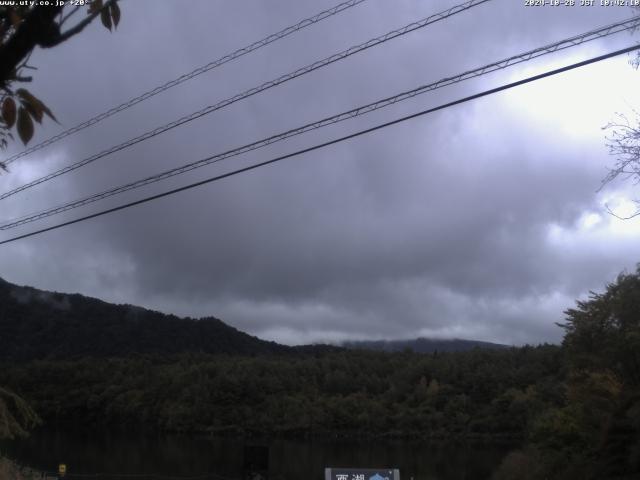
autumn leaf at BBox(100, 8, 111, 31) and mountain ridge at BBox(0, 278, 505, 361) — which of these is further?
mountain ridge at BBox(0, 278, 505, 361)

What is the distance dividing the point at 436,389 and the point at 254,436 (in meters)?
26.5

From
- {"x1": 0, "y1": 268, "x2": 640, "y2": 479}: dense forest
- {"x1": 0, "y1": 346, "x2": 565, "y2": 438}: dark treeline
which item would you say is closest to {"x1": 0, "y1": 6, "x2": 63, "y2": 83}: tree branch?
{"x1": 0, "y1": 268, "x2": 640, "y2": 479}: dense forest

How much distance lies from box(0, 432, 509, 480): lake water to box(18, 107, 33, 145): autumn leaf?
45.8m

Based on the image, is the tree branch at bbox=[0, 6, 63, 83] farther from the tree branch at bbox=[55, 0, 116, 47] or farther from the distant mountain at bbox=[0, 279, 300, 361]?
the distant mountain at bbox=[0, 279, 300, 361]

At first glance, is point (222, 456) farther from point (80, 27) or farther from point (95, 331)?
point (80, 27)

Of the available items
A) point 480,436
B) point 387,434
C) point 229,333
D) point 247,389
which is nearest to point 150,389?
point 247,389

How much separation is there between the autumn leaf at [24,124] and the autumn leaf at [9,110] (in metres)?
0.03

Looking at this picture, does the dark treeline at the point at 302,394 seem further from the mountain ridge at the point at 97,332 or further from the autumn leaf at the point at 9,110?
the autumn leaf at the point at 9,110

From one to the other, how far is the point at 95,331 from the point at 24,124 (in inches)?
5802

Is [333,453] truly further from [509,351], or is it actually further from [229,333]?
[229,333]

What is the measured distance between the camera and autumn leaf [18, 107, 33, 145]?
3.08 meters

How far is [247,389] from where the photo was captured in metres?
111

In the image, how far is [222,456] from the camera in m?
80.3

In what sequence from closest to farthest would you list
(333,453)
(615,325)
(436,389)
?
(615,325)
(333,453)
(436,389)
